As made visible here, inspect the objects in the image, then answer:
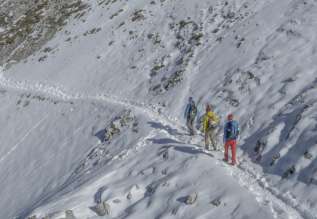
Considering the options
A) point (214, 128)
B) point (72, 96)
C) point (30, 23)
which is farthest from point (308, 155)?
point (30, 23)

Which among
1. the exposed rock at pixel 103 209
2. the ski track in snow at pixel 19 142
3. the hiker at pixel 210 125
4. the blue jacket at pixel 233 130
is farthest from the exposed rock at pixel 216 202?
the ski track in snow at pixel 19 142

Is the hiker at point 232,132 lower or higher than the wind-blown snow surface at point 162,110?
higher

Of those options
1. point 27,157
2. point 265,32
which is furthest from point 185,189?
point 27,157

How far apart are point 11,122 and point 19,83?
16.8ft

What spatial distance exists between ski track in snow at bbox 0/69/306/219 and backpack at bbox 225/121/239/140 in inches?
41.4

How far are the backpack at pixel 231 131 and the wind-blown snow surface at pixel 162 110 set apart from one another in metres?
1.08

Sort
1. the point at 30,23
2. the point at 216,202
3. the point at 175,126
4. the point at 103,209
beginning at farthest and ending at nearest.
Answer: the point at 30,23, the point at 175,126, the point at 103,209, the point at 216,202

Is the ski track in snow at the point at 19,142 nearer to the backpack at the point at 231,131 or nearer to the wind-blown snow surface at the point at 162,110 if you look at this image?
the wind-blown snow surface at the point at 162,110

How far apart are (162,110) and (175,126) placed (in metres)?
2.55

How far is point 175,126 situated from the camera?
966 inches

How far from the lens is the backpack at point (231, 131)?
18.0 metres

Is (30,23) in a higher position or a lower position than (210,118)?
lower

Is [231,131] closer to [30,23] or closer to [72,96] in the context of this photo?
[72,96]

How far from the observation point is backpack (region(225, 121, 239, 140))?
18033 millimetres
